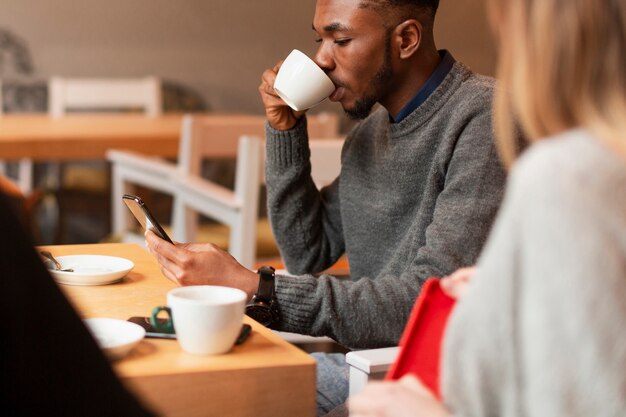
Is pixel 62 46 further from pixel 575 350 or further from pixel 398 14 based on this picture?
pixel 575 350

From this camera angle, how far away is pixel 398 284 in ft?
4.92

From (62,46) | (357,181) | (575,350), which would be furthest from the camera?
(62,46)

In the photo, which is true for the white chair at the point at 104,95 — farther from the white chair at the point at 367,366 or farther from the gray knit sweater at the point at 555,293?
the gray knit sweater at the point at 555,293

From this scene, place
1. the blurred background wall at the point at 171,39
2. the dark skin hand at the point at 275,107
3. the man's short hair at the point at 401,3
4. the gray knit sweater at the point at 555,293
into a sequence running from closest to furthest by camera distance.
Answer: the gray knit sweater at the point at 555,293
the man's short hair at the point at 401,3
the dark skin hand at the point at 275,107
the blurred background wall at the point at 171,39

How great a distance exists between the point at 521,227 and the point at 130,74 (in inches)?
175

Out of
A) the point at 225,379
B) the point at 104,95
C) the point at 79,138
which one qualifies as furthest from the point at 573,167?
the point at 104,95

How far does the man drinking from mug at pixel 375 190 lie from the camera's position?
1471mm

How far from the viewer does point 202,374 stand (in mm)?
1036

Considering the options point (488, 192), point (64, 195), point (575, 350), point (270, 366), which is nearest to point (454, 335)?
point (575, 350)

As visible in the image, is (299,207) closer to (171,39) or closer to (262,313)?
(262,313)

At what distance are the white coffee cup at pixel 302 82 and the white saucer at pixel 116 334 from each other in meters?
0.70

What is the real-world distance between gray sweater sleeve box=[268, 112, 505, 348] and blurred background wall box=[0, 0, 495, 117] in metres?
3.68

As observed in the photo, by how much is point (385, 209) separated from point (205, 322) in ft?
2.34

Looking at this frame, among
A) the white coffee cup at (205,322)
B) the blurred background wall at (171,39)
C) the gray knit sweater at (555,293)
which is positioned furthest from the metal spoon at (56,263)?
the blurred background wall at (171,39)
